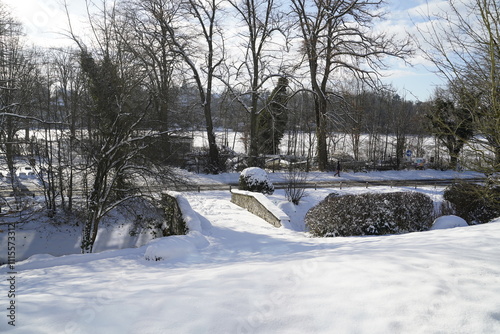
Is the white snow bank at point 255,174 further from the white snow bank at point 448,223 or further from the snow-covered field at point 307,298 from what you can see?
the snow-covered field at point 307,298

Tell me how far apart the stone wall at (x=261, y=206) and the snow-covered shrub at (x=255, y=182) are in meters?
0.86

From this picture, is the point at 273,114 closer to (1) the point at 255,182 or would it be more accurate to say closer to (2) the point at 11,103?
(1) the point at 255,182

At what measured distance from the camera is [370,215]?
1095cm

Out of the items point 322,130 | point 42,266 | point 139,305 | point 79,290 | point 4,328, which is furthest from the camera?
point 322,130

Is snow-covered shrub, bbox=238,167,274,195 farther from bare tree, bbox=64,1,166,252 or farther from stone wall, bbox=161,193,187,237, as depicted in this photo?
bare tree, bbox=64,1,166,252

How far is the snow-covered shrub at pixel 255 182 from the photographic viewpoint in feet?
56.4

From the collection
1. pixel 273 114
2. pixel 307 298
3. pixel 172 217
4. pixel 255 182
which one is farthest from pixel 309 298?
pixel 273 114

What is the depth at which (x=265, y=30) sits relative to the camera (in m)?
24.5

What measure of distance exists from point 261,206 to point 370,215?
455 cm

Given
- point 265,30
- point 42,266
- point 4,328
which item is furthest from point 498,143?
point 265,30

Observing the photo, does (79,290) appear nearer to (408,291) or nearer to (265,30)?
(408,291)

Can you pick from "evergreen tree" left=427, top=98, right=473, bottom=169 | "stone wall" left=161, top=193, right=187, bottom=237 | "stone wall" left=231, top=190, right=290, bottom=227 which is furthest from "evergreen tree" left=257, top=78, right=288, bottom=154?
"evergreen tree" left=427, top=98, right=473, bottom=169

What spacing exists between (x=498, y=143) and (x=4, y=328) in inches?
346

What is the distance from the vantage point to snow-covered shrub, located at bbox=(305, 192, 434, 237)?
35.7 feet
